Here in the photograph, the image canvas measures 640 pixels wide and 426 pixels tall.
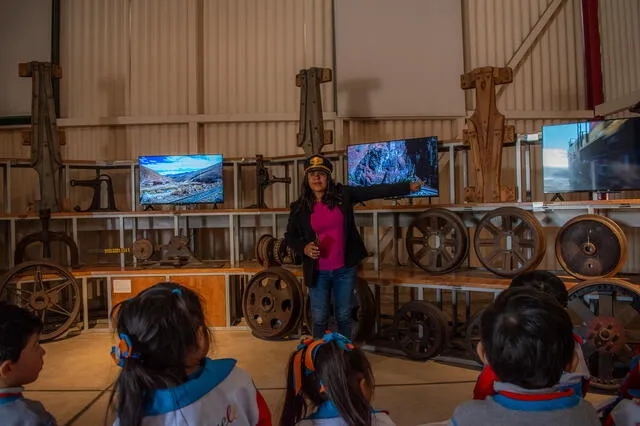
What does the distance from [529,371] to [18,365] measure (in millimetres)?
1385

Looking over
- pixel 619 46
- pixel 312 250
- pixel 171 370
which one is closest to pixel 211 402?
pixel 171 370

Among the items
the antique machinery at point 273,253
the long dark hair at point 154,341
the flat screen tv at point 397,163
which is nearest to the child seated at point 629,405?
the long dark hair at point 154,341

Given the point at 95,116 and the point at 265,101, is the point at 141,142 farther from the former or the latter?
the point at 265,101

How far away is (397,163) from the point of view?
4434 millimetres

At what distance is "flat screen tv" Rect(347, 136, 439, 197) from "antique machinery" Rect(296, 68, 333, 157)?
45cm

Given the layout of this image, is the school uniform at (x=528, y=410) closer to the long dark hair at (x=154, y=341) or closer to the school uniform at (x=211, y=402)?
the school uniform at (x=211, y=402)

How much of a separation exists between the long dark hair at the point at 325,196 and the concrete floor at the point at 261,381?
1083 mm

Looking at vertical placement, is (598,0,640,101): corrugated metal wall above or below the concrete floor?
above

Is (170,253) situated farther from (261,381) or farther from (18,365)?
(18,365)

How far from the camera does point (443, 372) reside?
358cm

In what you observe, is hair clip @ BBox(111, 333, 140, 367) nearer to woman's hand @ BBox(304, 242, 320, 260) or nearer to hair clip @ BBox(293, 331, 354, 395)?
hair clip @ BBox(293, 331, 354, 395)

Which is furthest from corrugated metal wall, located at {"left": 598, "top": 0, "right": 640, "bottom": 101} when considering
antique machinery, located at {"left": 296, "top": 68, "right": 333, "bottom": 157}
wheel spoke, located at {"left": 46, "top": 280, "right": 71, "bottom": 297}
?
wheel spoke, located at {"left": 46, "top": 280, "right": 71, "bottom": 297}

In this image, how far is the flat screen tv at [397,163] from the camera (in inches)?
168

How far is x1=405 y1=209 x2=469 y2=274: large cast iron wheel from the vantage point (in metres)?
3.92
